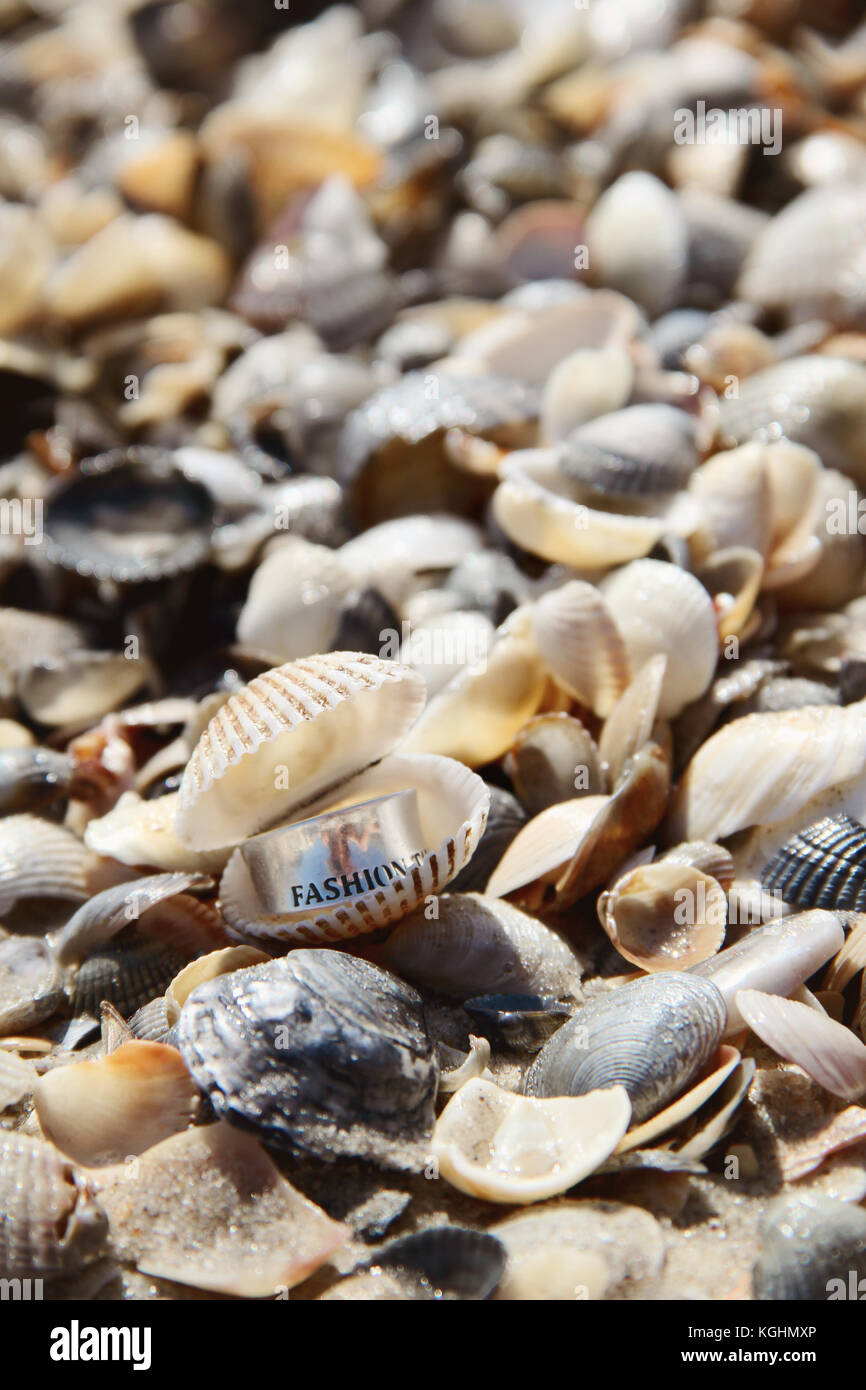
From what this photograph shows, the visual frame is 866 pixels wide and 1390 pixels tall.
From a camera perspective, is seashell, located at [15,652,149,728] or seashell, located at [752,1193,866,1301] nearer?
seashell, located at [752,1193,866,1301]

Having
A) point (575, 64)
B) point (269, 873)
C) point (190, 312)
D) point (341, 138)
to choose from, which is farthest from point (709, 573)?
point (575, 64)

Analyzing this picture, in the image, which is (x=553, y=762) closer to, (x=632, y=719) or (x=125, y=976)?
(x=632, y=719)

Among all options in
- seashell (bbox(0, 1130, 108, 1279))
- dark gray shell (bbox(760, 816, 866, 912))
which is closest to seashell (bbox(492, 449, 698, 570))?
dark gray shell (bbox(760, 816, 866, 912))

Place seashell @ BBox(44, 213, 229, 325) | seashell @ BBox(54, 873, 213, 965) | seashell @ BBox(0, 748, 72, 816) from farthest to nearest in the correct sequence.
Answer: seashell @ BBox(44, 213, 229, 325) < seashell @ BBox(0, 748, 72, 816) < seashell @ BBox(54, 873, 213, 965)

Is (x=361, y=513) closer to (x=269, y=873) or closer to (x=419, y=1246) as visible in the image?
(x=269, y=873)

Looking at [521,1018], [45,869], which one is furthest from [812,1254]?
[45,869]

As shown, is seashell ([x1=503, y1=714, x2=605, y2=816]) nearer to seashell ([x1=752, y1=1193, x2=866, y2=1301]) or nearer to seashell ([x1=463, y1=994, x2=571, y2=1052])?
seashell ([x1=463, y1=994, x2=571, y2=1052])
